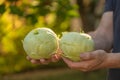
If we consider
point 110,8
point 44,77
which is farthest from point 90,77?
point 110,8

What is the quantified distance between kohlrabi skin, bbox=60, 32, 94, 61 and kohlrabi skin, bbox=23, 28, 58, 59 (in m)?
0.10

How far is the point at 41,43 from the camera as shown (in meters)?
3.37

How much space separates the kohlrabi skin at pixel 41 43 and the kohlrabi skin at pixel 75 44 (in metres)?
0.10

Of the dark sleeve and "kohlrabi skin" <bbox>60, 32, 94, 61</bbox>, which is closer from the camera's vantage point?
"kohlrabi skin" <bbox>60, 32, 94, 61</bbox>

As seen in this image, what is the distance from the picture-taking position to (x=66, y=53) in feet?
10.9

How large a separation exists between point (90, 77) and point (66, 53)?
743 centimetres

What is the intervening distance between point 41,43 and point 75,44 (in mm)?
259

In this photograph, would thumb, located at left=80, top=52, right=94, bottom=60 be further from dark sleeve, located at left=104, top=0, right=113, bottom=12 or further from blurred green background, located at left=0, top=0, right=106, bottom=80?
blurred green background, located at left=0, top=0, right=106, bottom=80

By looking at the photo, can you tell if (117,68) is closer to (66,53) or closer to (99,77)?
(66,53)

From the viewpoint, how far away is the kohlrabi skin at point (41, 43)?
3361 mm

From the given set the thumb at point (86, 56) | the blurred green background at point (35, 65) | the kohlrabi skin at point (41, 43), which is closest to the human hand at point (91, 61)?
the thumb at point (86, 56)

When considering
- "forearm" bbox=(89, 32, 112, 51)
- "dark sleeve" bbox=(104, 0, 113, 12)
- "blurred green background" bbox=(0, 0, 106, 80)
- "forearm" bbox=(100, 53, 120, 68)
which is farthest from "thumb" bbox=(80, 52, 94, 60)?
"blurred green background" bbox=(0, 0, 106, 80)

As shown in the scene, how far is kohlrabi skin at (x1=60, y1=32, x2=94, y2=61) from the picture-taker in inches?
128

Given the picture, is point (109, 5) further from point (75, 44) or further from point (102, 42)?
point (75, 44)
